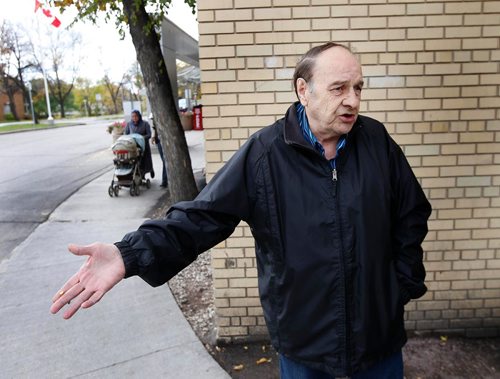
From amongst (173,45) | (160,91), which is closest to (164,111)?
(160,91)

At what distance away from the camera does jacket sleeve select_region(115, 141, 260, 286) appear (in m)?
1.75

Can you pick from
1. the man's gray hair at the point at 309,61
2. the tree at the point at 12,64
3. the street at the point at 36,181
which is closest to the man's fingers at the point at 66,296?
the man's gray hair at the point at 309,61

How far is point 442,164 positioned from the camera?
339 centimetres

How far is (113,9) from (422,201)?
6.66 m

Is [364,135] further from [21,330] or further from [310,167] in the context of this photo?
[21,330]

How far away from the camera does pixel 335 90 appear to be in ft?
5.87

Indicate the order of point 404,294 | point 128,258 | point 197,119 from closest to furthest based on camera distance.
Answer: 1. point 128,258
2. point 404,294
3. point 197,119

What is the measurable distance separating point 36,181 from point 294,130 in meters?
10.7

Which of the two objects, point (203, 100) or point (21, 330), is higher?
point (203, 100)

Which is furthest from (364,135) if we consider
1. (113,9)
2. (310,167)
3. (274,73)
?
(113,9)

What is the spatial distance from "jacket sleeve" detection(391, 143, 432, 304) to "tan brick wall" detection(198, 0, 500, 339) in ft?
4.90

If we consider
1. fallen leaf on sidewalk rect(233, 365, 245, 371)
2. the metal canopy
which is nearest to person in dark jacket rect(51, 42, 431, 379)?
fallen leaf on sidewalk rect(233, 365, 245, 371)

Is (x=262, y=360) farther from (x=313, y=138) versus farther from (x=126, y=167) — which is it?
(x=126, y=167)

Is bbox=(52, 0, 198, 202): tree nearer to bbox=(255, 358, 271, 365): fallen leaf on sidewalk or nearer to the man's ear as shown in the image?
bbox=(255, 358, 271, 365): fallen leaf on sidewalk
